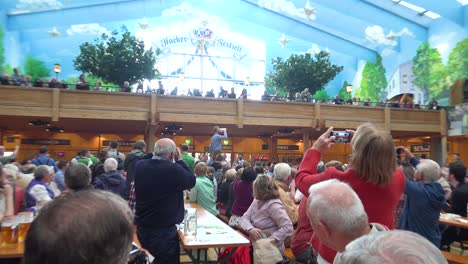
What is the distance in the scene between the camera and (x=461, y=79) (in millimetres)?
22109

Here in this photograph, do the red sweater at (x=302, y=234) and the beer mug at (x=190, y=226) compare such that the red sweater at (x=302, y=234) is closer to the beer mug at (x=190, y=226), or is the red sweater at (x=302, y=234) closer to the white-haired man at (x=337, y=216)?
the beer mug at (x=190, y=226)

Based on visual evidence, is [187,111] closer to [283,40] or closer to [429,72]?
[283,40]

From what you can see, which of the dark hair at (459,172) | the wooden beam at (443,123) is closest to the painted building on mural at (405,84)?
the wooden beam at (443,123)

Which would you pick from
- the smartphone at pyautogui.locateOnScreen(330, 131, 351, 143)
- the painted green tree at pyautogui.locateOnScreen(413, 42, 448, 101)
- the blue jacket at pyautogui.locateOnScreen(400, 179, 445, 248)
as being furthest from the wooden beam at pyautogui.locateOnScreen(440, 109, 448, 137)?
the smartphone at pyautogui.locateOnScreen(330, 131, 351, 143)

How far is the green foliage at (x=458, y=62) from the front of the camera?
22.3 metres

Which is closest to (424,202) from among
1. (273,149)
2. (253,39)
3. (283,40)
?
(273,149)

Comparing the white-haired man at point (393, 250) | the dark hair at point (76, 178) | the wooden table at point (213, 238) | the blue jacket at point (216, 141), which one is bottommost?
the wooden table at point (213, 238)

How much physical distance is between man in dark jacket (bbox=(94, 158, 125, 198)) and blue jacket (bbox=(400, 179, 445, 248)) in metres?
3.87

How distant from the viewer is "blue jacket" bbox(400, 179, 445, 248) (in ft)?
12.5

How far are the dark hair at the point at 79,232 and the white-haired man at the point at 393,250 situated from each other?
619mm

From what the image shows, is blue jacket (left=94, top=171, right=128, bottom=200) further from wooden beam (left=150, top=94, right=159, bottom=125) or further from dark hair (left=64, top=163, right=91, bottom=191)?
wooden beam (left=150, top=94, right=159, bottom=125)

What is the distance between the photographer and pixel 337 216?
5.86 ft

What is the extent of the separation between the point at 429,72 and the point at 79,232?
2741 cm

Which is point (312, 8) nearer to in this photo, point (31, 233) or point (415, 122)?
point (415, 122)
